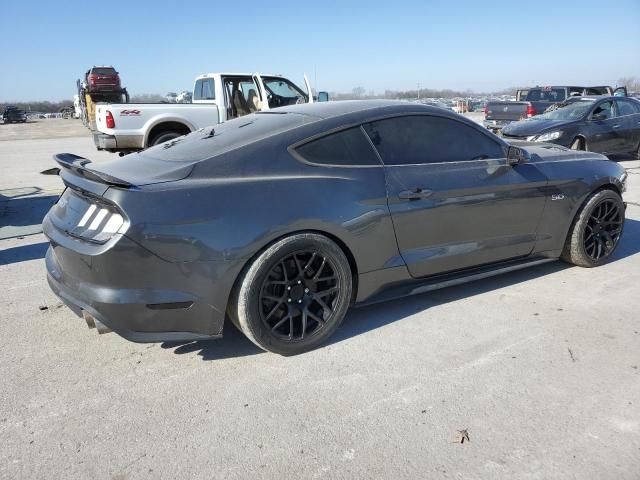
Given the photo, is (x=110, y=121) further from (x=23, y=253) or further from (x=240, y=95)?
(x=23, y=253)

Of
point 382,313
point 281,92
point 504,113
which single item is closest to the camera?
point 382,313

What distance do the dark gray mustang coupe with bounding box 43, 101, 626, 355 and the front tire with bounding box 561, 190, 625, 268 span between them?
36 cm

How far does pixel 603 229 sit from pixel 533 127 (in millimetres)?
6837

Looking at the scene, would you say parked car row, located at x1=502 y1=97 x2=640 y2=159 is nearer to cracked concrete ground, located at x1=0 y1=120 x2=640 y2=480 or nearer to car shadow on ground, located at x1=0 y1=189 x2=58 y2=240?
cracked concrete ground, located at x1=0 y1=120 x2=640 y2=480

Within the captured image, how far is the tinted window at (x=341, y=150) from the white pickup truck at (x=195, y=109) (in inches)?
321

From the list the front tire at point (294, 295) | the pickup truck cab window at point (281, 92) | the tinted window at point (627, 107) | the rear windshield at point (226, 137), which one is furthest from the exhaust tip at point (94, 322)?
the tinted window at point (627, 107)

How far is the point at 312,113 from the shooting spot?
3.52 meters

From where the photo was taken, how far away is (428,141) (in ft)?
11.8

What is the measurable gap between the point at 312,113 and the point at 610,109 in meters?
10.7

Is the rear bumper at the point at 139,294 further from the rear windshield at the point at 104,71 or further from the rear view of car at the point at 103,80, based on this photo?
the rear windshield at the point at 104,71

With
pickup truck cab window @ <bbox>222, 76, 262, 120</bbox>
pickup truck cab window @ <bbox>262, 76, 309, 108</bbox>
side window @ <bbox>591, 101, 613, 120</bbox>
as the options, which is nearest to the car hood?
side window @ <bbox>591, 101, 613, 120</bbox>

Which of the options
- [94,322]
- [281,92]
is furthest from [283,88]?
[94,322]

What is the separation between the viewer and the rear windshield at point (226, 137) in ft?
10.1

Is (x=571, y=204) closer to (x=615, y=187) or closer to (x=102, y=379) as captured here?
(x=615, y=187)
